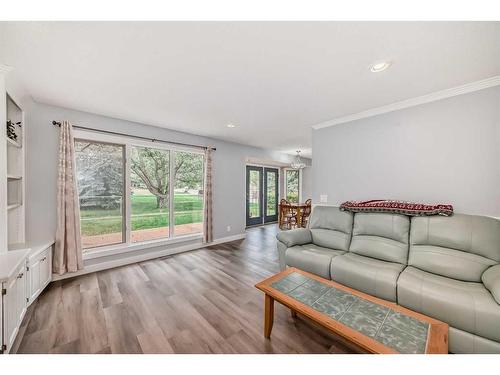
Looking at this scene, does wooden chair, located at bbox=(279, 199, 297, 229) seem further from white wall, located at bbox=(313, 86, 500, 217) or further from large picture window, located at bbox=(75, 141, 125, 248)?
large picture window, located at bbox=(75, 141, 125, 248)

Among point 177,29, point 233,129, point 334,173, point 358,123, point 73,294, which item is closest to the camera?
point 177,29

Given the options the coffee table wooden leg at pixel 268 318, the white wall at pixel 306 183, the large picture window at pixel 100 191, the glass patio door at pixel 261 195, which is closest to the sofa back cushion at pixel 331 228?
the coffee table wooden leg at pixel 268 318

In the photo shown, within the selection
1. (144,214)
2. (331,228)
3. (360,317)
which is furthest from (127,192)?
(360,317)

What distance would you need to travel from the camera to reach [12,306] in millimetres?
1501

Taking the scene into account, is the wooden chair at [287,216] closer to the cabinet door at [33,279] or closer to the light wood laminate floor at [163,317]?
the light wood laminate floor at [163,317]

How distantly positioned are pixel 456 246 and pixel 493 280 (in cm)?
48

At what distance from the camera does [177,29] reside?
1.30m

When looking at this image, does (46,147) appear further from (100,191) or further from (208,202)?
(208,202)

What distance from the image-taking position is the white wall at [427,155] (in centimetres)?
200

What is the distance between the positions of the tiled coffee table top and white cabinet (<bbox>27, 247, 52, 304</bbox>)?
2.63m
